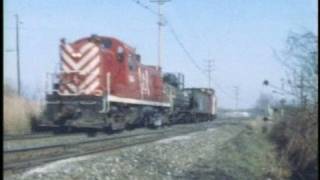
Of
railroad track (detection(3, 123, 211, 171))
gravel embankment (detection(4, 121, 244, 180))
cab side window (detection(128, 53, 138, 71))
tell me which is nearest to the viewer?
gravel embankment (detection(4, 121, 244, 180))

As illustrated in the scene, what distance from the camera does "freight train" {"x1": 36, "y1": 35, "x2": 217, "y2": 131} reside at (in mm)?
19875

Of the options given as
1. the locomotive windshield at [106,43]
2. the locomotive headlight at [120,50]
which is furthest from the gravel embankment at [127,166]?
the locomotive headlight at [120,50]

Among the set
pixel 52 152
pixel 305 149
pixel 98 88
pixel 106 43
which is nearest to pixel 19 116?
pixel 98 88

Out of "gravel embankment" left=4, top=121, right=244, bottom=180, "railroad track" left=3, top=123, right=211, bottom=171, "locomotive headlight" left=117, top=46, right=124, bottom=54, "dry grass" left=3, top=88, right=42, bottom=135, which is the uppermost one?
"locomotive headlight" left=117, top=46, right=124, bottom=54

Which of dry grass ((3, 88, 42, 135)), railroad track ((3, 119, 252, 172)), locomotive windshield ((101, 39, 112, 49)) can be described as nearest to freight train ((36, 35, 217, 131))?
locomotive windshield ((101, 39, 112, 49))

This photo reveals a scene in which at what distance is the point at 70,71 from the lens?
21.0 metres

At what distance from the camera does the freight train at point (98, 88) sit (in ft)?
65.2

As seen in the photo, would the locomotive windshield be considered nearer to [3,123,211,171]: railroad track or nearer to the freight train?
the freight train

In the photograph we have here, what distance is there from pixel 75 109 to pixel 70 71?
1623 millimetres

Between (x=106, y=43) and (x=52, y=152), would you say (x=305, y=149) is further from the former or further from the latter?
(x=106, y=43)

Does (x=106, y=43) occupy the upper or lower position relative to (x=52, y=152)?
upper

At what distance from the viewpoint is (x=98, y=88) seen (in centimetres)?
2073

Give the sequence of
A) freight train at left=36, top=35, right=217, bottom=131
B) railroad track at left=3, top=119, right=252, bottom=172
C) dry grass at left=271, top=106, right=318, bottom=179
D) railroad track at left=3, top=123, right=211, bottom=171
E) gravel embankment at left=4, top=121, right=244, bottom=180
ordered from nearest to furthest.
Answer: gravel embankment at left=4, top=121, right=244, bottom=180
railroad track at left=3, top=119, right=252, bottom=172
railroad track at left=3, top=123, right=211, bottom=171
dry grass at left=271, top=106, right=318, bottom=179
freight train at left=36, top=35, right=217, bottom=131

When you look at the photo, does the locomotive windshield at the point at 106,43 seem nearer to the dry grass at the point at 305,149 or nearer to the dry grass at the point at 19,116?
the dry grass at the point at 19,116
